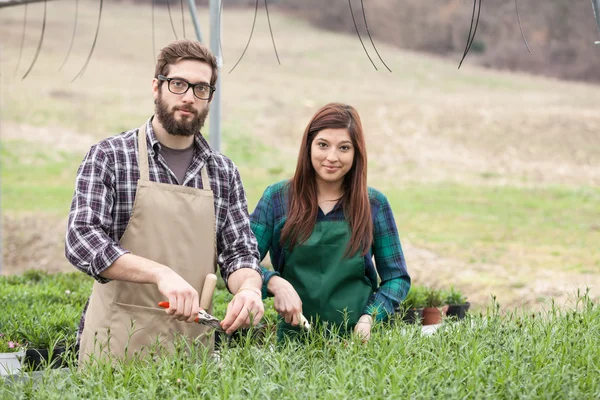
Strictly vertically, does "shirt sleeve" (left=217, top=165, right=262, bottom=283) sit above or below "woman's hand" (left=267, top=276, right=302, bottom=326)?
above

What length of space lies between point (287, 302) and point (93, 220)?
0.69 m

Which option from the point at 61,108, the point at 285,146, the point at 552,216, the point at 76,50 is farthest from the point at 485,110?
the point at 76,50

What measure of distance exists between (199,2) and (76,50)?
30.8 feet

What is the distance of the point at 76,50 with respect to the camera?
25.6 metres

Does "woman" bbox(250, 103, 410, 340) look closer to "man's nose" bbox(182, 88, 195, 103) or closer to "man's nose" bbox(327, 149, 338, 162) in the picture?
"man's nose" bbox(327, 149, 338, 162)

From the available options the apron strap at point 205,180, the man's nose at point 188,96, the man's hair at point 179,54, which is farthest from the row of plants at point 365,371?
the man's hair at point 179,54

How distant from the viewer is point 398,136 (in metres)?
19.8

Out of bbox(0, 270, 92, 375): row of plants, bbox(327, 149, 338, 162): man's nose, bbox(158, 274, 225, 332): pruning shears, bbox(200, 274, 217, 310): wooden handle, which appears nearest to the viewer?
bbox(158, 274, 225, 332): pruning shears

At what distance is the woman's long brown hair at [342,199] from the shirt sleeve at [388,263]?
7cm

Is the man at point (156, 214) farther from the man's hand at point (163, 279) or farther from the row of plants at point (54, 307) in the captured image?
the row of plants at point (54, 307)

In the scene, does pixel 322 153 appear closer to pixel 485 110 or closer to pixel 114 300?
pixel 114 300

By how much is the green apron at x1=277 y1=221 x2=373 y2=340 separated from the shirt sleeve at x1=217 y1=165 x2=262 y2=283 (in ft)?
0.73

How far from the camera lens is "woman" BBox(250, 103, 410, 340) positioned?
9.52 feet

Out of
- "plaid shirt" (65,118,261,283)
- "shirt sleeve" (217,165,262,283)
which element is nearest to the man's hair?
"plaid shirt" (65,118,261,283)
